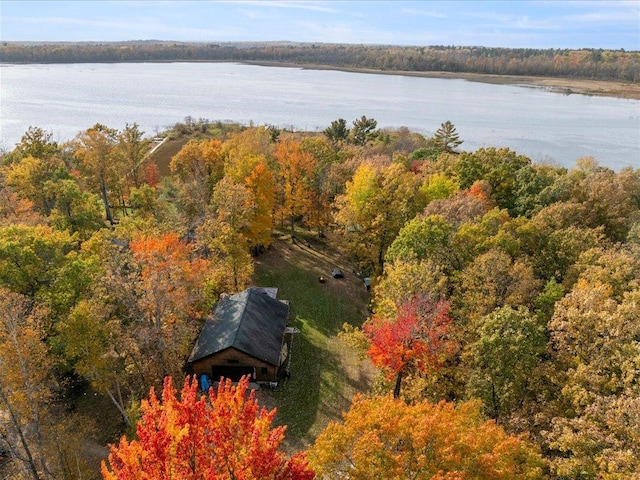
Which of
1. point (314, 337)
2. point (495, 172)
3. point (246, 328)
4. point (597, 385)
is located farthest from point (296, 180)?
point (597, 385)

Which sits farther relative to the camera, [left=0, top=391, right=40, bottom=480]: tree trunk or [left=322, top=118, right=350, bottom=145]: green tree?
[left=322, top=118, right=350, bottom=145]: green tree

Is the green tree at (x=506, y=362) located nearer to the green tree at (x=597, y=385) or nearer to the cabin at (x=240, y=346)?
the green tree at (x=597, y=385)

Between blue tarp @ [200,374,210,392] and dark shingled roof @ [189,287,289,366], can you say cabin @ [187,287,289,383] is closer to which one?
dark shingled roof @ [189,287,289,366]

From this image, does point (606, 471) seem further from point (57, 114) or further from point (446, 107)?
point (446, 107)

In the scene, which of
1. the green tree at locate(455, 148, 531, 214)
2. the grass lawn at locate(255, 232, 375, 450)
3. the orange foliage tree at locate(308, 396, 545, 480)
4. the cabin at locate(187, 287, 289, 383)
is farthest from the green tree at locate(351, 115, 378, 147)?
the orange foliage tree at locate(308, 396, 545, 480)

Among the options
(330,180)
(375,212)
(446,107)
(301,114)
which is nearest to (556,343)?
(375,212)

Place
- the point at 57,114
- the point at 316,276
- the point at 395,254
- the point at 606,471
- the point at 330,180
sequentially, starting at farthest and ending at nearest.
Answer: the point at 57,114 → the point at 330,180 → the point at 316,276 → the point at 395,254 → the point at 606,471
